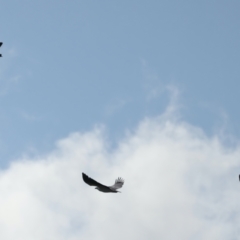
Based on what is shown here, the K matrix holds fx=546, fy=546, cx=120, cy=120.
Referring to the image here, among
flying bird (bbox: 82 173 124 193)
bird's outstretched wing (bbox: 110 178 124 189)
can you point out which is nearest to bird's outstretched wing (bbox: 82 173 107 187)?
flying bird (bbox: 82 173 124 193)

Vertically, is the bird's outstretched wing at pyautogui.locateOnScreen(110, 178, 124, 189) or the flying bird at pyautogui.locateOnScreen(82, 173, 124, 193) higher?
the bird's outstretched wing at pyautogui.locateOnScreen(110, 178, 124, 189)

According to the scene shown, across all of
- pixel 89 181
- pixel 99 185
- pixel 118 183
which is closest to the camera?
pixel 89 181

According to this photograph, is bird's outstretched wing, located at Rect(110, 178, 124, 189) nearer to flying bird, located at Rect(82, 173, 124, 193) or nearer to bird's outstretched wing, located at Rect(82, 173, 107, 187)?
flying bird, located at Rect(82, 173, 124, 193)

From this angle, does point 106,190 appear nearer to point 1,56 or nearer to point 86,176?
point 86,176

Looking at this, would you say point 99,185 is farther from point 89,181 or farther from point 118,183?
point 118,183

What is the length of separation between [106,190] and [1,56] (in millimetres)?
33345

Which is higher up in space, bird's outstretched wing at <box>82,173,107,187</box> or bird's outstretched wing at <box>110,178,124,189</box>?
bird's outstretched wing at <box>110,178,124,189</box>

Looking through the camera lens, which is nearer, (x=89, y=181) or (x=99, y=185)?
(x=89, y=181)

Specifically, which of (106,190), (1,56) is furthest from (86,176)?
(1,56)

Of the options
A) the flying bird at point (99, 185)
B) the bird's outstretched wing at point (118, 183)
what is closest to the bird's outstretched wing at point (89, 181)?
the flying bird at point (99, 185)

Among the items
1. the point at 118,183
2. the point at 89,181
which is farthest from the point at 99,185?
the point at 118,183

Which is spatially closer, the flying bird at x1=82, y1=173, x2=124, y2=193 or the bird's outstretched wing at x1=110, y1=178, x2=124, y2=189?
the flying bird at x1=82, y1=173, x2=124, y2=193

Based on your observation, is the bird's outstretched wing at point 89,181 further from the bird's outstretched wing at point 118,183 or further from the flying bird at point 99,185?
the bird's outstretched wing at point 118,183

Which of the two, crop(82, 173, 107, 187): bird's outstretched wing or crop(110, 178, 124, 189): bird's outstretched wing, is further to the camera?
crop(110, 178, 124, 189): bird's outstretched wing
